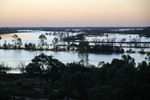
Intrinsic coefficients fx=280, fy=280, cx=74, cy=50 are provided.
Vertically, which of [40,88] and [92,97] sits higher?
[92,97]

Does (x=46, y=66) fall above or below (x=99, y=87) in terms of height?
below

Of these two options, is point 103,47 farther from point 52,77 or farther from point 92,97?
point 92,97

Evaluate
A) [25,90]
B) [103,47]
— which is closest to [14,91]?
[25,90]

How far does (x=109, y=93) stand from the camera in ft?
24.2

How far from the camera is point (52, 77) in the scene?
50.3 ft

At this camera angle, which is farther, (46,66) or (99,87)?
(46,66)

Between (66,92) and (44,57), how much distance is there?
5.73 m

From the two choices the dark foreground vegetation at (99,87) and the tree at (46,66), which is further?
→ the tree at (46,66)

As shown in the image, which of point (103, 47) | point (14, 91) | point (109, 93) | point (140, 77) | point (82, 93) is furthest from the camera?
point (103, 47)

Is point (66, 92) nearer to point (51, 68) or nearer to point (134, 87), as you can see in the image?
point (134, 87)

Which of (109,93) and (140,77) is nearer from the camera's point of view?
(109,93)

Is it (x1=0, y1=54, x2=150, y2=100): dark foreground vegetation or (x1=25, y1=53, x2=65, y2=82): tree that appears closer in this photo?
(x1=0, y1=54, x2=150, y2=100): dark foreground vegetation

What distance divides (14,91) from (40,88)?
5.49 ft

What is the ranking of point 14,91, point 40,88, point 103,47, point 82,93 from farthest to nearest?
point 103,47, point 40,88, point 14,91, point 82,93
